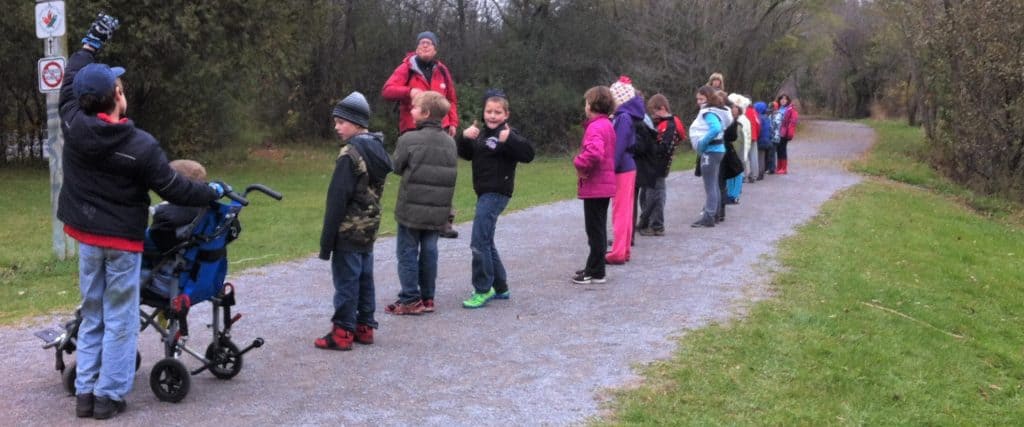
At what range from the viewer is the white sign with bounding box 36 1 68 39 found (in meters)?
9.62

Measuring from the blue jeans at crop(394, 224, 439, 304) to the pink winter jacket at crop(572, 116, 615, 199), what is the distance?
1.77 meters

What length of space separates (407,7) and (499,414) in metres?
35.3

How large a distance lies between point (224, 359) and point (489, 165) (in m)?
2.79

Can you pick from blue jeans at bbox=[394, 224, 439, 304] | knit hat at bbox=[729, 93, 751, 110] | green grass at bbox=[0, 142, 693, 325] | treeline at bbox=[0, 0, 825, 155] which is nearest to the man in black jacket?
blue jeans at bbox=[394, 224, 439, 304]

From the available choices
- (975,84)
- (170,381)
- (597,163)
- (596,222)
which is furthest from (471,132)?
(975,84)

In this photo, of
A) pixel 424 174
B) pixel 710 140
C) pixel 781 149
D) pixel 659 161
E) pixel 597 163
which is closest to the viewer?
pixel 424 174

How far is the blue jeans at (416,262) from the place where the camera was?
7.02 m

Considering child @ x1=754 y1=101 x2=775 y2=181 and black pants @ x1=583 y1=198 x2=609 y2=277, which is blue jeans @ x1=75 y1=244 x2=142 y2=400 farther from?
child @ x1=754 y1=101 x2=775 y2=181

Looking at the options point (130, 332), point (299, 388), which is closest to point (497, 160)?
point (299, 388)

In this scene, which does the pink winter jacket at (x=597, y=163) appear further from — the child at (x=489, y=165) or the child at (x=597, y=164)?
the child at (x=489, y=165)

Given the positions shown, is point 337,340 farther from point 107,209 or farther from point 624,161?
point 624,161

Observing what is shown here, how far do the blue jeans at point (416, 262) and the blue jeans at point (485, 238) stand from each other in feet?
1.43

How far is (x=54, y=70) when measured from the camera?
30.3 feet

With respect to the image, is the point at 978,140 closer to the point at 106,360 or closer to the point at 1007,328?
the point at 1007,328
